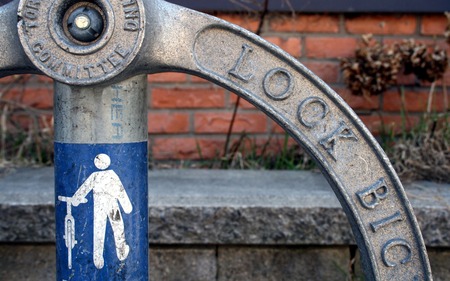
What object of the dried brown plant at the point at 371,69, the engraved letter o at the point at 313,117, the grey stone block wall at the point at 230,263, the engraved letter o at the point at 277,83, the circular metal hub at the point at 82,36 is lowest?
the grey stone block wall at the point at 230,263

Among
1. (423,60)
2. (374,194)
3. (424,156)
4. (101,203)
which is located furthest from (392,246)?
(423,60)

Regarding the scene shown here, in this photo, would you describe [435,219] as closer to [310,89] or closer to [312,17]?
[310,89]

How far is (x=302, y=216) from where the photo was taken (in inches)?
67.7

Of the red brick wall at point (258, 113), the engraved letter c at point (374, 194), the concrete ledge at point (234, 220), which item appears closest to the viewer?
the engraved letter c at point (374, 194)

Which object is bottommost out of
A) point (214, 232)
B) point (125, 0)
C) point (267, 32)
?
point (214, 232)

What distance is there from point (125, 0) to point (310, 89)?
372mm

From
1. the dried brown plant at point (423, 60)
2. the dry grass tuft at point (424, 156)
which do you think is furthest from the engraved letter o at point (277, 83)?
the dried brown plant at point (423, 60)

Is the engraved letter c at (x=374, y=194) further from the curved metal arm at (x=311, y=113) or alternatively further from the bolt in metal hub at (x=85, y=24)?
the bolt in metal hub at (x=85, y=24)

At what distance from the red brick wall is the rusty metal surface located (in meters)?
1.31

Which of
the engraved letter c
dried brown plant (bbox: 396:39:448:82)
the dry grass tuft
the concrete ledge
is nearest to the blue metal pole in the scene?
the engraved letter c

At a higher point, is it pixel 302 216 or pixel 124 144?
pixel 124 144

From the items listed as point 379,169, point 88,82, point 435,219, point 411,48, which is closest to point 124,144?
point 88,82

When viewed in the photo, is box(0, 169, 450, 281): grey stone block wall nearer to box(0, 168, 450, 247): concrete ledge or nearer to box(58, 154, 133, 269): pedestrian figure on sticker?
box(0, 168, 450, 247): concrete ledge

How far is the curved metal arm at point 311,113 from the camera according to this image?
42.9 inches
